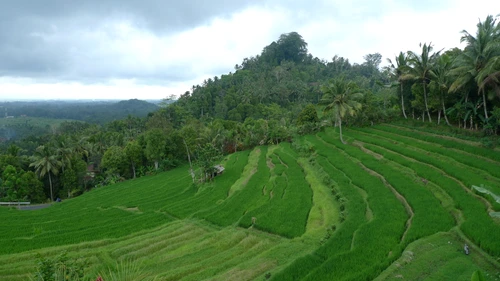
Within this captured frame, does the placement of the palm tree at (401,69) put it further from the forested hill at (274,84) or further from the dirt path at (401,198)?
the forested hill at (274,84)

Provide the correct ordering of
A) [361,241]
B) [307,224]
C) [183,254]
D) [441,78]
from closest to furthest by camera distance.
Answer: [361,241] < [183,254] < [307,224] < [441,78]

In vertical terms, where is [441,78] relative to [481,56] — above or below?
below

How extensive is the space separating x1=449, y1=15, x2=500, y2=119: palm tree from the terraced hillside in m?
4.81

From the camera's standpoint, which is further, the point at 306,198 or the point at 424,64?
the point at 424,64

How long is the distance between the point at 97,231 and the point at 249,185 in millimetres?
10722

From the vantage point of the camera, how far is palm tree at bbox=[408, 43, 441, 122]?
29.4 m

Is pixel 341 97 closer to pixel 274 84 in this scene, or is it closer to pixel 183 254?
pixel 183 254

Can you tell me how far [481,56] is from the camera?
2322 cm

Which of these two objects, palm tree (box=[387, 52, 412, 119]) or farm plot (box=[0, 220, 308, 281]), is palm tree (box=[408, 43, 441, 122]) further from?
farm plot (box=[0, 220, 308, 281])

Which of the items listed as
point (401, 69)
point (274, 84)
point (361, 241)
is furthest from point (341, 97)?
point (274, 84)

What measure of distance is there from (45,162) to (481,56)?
46408 mm

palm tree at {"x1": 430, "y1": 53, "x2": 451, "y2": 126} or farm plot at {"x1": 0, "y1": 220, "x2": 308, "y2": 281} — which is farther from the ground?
palm tree at {"x1": 430, "y1": 53, "x2": 451, "y2": 126}

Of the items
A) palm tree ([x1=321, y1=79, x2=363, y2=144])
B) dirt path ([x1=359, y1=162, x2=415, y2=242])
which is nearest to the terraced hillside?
dirt path ([x1=359, y1=162, x2=415, y2=242])

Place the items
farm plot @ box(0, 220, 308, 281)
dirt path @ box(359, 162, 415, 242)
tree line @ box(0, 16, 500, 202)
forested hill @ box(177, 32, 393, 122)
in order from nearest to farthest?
farm plot @ box(0, 220, 308, 281) < dirt path @ box(359, 162, 415, 242) < tree line @ box(0, 16, 500, 202) < forested hill @ box(177, 32, 393, 122)
